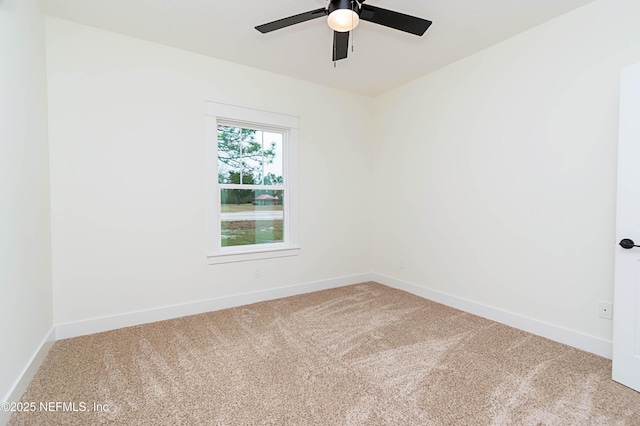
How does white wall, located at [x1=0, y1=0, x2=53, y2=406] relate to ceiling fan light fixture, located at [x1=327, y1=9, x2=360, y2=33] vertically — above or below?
below

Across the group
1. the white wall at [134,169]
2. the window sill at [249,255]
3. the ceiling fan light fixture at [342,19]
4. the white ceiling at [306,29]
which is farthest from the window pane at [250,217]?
the ceiling fan light fixture at [342,19]

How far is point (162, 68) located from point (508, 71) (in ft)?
10.9

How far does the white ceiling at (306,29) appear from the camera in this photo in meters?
2.33

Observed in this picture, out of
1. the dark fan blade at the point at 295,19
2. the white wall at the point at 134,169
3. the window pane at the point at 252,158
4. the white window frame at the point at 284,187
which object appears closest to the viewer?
the dark fan blade at the point at 295,19

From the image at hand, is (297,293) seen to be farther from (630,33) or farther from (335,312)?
(630,33)

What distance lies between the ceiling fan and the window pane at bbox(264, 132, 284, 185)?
5.54 feet

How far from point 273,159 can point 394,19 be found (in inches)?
85.6

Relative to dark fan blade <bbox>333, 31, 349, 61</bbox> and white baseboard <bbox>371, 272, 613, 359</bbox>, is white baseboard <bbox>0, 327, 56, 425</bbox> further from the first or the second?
white baseboard <bbox>371, 272, 613, 359</bbox>

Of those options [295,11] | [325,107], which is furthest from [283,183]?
[295,11]

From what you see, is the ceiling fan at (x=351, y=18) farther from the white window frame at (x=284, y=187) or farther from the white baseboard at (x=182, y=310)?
the white baseboard at (x=182, y=310)

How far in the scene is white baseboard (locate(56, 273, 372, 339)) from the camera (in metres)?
2.63

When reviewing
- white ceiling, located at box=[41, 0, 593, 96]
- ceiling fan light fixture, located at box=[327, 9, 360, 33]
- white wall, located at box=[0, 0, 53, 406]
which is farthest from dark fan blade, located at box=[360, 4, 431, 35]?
white wall, located at box=[0, 0, 53, 406]

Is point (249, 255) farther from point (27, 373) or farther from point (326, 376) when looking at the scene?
point (27, 373)

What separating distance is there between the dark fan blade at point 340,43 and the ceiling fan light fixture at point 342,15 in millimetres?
205
